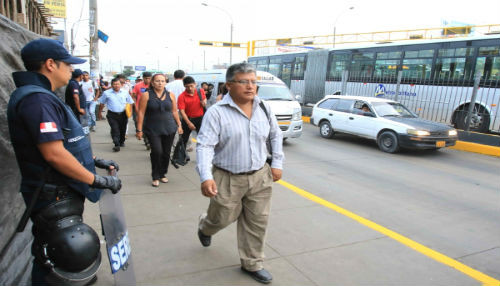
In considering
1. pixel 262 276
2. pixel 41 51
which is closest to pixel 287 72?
pixel 262 276

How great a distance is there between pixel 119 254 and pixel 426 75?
556 inches

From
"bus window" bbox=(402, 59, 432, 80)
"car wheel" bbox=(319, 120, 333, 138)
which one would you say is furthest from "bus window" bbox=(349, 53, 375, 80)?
"car wheel" bbox=(319, 120, 333, 138)

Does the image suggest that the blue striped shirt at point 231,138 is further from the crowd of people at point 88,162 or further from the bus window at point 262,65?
the bus window at point 262,65

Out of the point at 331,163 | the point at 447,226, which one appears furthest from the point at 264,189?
the point at 331,163

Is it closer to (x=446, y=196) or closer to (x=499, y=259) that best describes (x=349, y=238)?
(x=499, y=259)

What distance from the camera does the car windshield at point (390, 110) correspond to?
9.72m

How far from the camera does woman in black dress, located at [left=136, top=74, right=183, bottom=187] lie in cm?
516

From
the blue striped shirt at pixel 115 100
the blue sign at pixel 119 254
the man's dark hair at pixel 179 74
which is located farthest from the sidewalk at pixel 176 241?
the man's dark hair at pixel 179 74

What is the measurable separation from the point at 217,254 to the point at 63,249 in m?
1.67

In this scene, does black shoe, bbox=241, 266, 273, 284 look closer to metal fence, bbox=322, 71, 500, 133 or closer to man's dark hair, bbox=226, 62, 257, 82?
man's dark hair, bbox=226, 62, 257, 82

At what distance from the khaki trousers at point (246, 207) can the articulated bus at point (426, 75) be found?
10.1 meters

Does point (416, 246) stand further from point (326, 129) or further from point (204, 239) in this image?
point (326, 129)

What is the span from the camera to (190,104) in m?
6.56

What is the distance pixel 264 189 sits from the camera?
9.24ft
